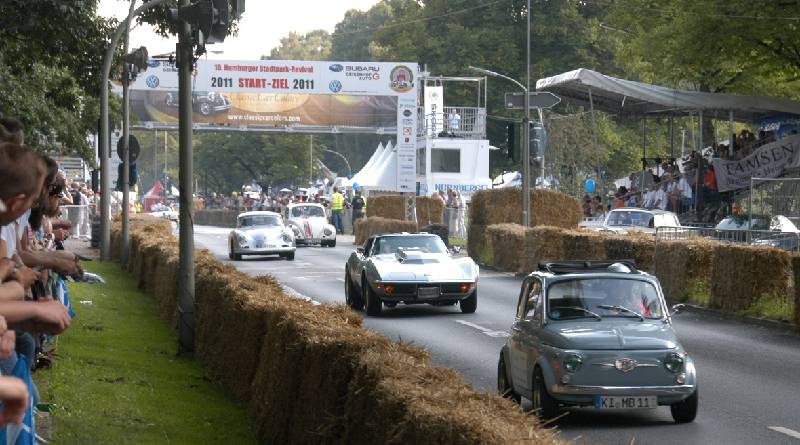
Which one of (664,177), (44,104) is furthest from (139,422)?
(664,177)

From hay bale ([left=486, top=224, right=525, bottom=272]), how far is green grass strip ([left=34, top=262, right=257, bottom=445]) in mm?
18375

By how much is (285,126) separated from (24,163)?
6402 centimetres

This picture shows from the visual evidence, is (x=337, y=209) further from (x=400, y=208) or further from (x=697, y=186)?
(x=697, y=186)

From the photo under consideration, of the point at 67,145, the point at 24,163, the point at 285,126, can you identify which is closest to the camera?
the point at 24,163

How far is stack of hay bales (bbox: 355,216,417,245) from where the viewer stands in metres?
49.7

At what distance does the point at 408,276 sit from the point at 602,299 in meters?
10.4

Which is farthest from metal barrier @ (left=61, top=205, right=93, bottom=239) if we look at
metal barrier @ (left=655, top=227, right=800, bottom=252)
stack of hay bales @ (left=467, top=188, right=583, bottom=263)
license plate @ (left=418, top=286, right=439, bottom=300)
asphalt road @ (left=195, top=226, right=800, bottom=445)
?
license plate @ (left=418, top=286, right=439, bottom=300)

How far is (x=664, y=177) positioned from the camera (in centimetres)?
4419

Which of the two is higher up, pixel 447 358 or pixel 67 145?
pixel 67 145

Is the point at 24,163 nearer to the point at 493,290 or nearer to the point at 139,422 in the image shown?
the point at 139,422

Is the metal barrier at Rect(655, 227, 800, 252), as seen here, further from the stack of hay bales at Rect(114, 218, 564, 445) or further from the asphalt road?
the stack of hay bales at Rect(114, 218, 564, 445)

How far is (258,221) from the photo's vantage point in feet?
146

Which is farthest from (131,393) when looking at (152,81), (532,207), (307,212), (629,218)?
(152,81)

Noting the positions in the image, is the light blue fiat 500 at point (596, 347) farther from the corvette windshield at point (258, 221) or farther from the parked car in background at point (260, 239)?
the corvette windshield at point (258, 221)
